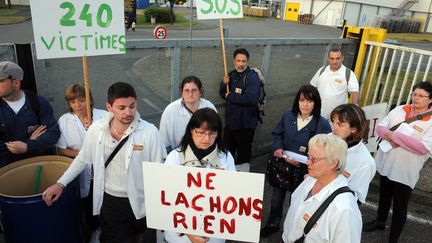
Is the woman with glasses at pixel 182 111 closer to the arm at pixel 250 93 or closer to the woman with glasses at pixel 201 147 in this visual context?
the arm at pixel 250 93

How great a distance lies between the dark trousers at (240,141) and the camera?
4809mm

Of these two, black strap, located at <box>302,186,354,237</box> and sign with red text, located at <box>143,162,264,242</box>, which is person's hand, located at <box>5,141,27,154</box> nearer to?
sign with red text, located at <box>143,162,264,242</box>

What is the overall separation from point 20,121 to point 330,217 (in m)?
2.75

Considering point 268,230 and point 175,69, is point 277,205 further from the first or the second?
point 175,69

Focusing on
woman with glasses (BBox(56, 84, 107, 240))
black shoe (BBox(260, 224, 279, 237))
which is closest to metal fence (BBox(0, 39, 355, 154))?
woman with glasses (BBox(56, 84, 107, 240))

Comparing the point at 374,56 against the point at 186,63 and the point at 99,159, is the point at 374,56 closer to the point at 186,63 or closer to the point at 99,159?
the point at 186,63

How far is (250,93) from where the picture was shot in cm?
445

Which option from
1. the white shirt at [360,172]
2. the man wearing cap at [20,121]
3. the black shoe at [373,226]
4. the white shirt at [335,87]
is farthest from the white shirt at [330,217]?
the white shirt at [335,87]

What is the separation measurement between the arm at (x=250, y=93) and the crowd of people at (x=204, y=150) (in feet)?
0.88

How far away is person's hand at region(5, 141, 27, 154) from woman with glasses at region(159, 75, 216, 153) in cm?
135

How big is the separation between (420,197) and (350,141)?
3.12m

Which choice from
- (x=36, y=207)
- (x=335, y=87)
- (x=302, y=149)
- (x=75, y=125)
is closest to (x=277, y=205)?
(x=302, y=149)

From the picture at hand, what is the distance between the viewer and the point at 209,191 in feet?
7.25

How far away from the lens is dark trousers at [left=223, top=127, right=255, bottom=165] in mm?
4809
